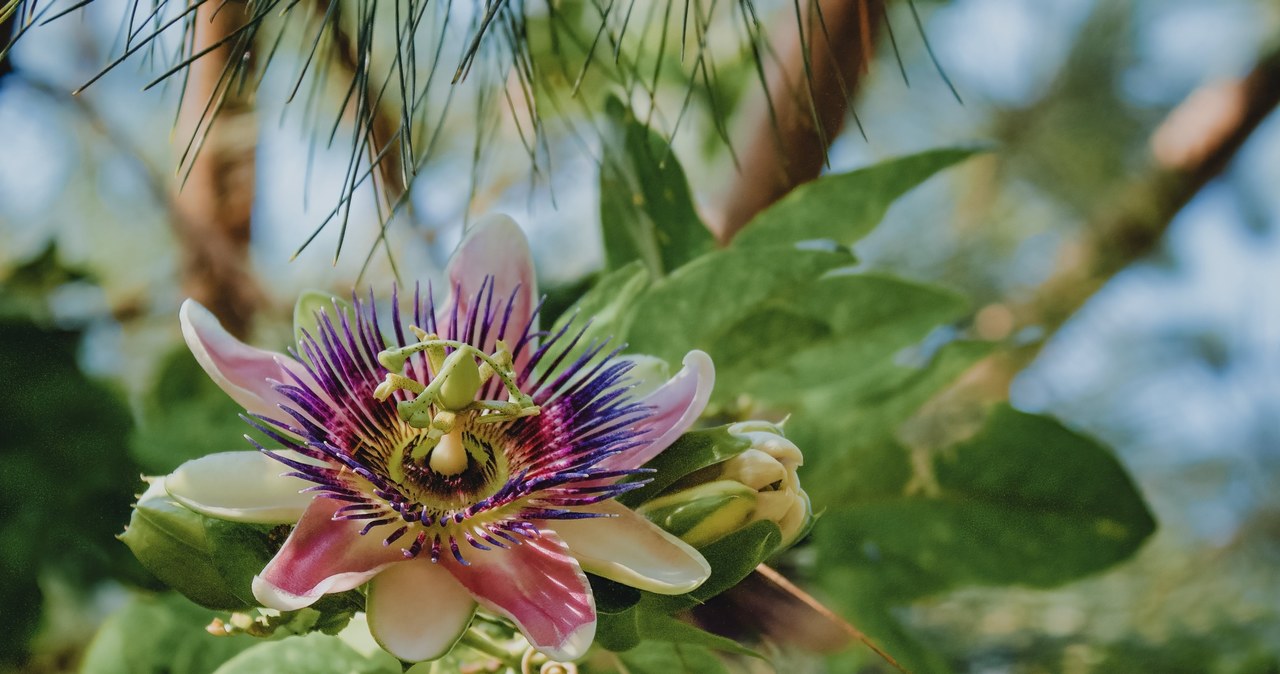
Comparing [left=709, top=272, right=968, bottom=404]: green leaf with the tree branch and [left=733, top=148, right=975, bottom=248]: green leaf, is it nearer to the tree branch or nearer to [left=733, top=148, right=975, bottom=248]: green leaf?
[left=733, top=148, right=975, bottom=248]: green leaf

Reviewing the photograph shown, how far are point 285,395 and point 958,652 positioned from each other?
0.65 metres

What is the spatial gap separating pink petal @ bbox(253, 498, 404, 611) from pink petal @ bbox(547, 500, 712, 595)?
62mm

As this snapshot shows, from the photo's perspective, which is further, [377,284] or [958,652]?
[377,284]

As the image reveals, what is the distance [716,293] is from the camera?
1.80 feet

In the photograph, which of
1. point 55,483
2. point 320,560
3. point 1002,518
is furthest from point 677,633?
point 55,483

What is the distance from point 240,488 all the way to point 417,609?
0.23 ft

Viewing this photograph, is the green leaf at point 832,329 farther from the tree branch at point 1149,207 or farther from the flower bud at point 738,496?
the tree branch at point 1149,207

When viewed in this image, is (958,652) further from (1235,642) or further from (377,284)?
(377,284)

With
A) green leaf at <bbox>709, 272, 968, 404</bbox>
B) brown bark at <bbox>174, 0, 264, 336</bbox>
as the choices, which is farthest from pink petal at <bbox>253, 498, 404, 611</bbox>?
brown bark at <bbox>174, 0, 264, 336</bbox>

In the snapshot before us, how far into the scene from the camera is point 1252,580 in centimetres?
123

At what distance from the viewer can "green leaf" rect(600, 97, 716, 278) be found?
0.61 m

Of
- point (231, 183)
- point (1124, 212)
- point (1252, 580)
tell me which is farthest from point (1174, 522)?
point (231, 183)

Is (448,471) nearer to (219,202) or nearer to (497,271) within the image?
(497,271)

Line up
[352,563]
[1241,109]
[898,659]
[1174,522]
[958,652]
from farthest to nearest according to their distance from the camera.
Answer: [1174,522], [1241,109], [958,652], [898,659], [352,563]
